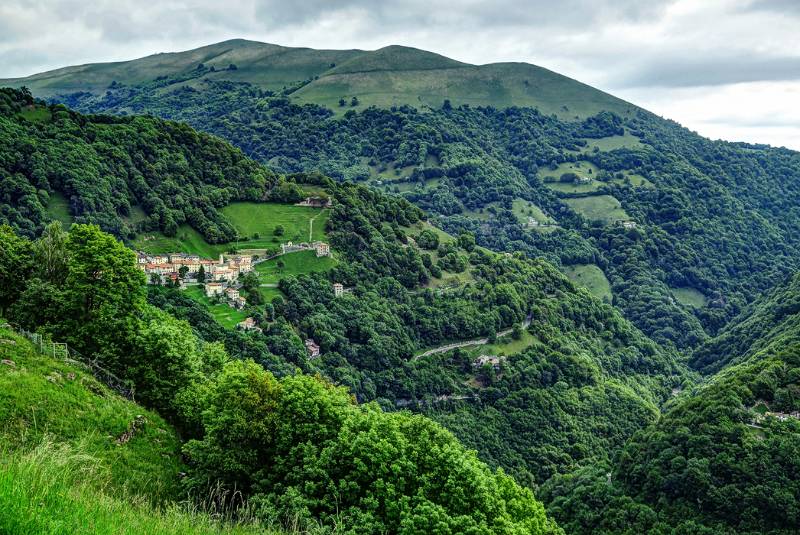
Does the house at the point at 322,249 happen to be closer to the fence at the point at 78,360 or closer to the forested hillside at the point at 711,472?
the forested hillside at the point at 711,472

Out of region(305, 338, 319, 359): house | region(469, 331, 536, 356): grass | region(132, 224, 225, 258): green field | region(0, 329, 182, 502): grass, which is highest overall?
region(0, 329, 182, 502): grass

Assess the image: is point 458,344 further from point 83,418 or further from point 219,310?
point 83,418

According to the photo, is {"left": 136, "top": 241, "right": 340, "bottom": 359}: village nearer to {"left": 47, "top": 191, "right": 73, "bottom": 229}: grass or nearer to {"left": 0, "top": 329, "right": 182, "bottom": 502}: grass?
{"left": 47, "top": 191, "right": 73, "bottom": 229}: grass

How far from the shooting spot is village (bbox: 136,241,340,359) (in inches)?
3447

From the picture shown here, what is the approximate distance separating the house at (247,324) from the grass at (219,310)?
0.69 meters

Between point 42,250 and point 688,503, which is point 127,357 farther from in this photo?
point 688,503

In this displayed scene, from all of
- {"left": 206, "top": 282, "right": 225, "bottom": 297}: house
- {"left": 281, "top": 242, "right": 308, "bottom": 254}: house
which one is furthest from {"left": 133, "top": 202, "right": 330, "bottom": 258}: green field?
{"left": 206, "top": 282, "right": 225, "bottom": 297}: house

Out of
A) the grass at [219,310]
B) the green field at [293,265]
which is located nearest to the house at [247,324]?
the grass at [219,310]

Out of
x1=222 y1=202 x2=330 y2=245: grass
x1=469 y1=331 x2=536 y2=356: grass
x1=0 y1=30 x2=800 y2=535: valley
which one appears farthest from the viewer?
x1=222 y1=202 x2=330 y2=245: grass

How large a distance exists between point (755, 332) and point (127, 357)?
13646 centimetres

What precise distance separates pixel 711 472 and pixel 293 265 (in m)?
71.1

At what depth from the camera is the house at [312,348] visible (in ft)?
302

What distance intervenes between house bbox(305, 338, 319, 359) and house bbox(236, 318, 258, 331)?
30.0 ft

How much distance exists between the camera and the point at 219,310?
87688mm
